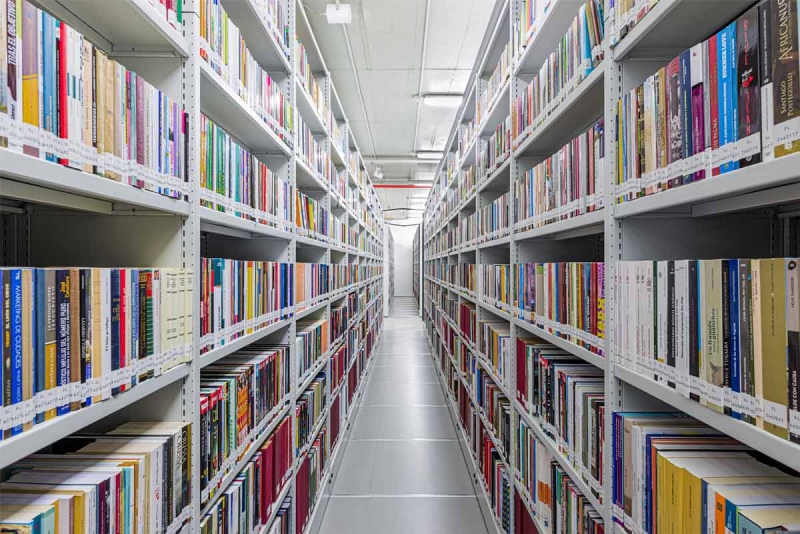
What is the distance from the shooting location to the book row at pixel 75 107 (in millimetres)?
611

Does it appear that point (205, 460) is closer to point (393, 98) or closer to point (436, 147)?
point (393, 98)

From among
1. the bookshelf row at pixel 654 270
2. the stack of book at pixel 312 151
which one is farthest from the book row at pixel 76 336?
the stack of book at pixel 312 151

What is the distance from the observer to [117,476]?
81 centimetres

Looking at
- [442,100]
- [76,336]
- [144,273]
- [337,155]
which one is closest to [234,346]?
[144,273]

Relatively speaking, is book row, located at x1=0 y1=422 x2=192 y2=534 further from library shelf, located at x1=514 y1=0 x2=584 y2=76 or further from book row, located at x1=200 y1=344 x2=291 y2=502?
library shelf, located at x1=514 y1=0 x2=584 y2=76

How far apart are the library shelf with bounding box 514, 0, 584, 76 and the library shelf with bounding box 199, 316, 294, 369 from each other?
1.63 meters

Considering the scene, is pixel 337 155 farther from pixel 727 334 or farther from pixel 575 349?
pixel 727 334

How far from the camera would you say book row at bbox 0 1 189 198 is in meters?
0.61

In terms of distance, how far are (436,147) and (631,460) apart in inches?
278

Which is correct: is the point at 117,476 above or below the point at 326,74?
below

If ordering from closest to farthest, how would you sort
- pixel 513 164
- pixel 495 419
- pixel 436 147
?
pixel 513 164, pixel 495 419, pixel 436 147

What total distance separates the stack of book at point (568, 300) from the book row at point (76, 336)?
1099 millimetres

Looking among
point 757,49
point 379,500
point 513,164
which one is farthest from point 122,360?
point 379,500

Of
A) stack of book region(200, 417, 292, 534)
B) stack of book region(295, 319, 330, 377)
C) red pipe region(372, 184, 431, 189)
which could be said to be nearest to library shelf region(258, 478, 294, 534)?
stack of book region(200, 417, 292, 534)
